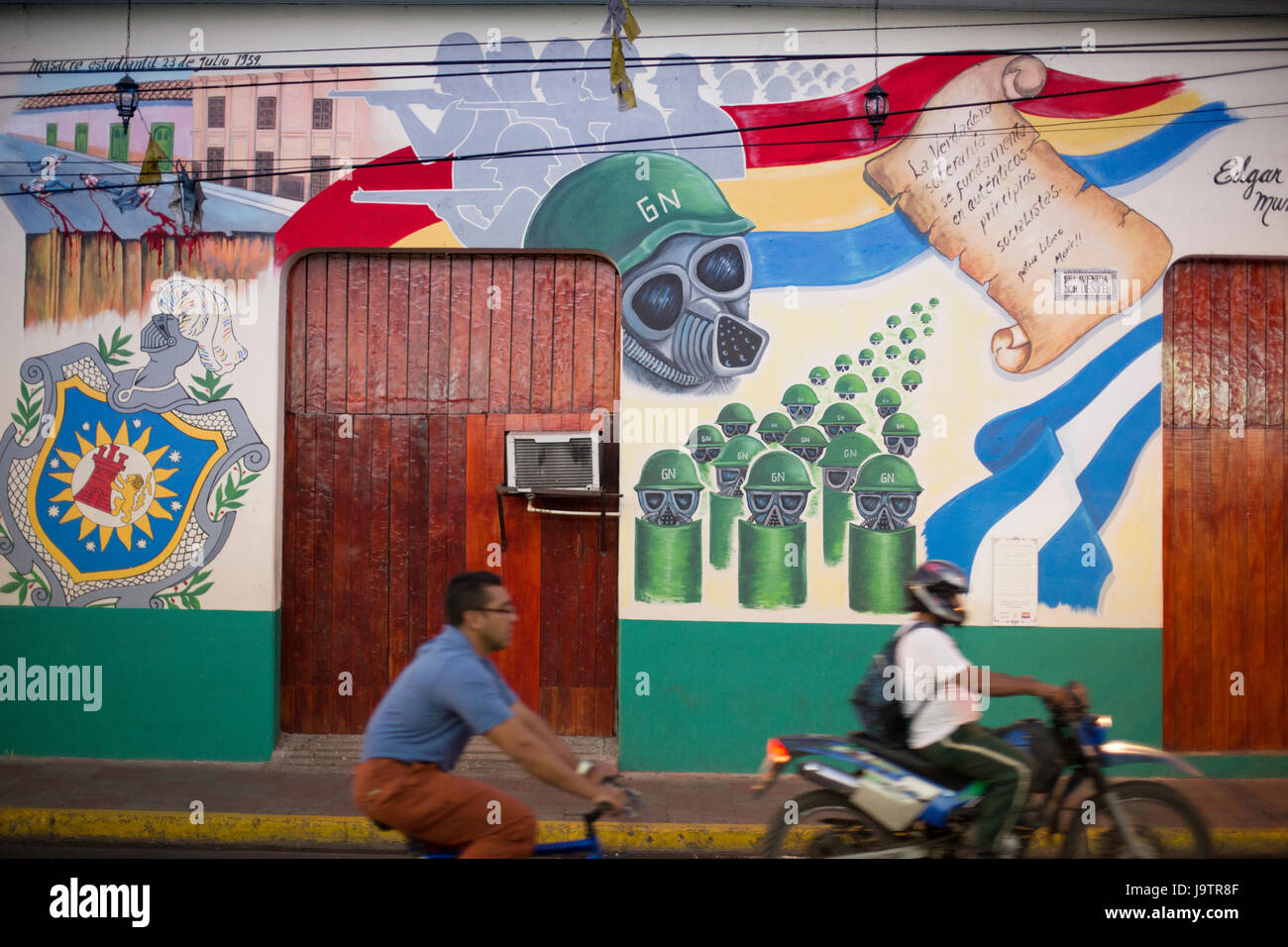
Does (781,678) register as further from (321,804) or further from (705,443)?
(321,804)

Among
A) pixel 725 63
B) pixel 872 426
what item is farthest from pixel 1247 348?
pixel 725 63

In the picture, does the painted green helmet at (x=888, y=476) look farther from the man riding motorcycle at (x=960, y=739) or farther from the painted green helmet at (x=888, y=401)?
the man riding motorcycle at (x=960, y=739)

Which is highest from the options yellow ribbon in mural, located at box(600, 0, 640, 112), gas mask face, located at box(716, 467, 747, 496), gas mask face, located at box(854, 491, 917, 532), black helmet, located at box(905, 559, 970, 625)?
yellow ribbon in mural, located at box(600, 0, 640, 112)

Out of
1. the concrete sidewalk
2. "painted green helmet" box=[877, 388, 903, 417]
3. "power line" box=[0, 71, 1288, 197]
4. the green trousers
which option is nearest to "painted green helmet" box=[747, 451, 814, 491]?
Result: "painted green helmet" box=[877, 388, 903, 417]

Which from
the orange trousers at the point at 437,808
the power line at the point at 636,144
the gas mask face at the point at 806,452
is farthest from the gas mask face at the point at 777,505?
the orange trousers at the point at 437,808

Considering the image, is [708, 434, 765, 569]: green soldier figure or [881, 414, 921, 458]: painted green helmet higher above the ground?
[881, 414, 921, 458]: painted green helmet

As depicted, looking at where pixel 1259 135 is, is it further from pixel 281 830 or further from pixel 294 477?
pixel 281 830

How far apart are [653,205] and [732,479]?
2.06 metres

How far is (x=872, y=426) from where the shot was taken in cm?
681

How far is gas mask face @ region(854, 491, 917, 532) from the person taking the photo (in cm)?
679

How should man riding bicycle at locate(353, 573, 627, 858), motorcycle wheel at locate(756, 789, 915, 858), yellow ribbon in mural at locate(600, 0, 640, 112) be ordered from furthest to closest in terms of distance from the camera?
yellow ribbon in mural at locate(600, 0, 640, 112) → motorcycle wheel at locate(756, 789, 915, 858) → man riding bicycle at locate(353, 573, 627, 858)

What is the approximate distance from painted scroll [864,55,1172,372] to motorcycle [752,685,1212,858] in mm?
3352

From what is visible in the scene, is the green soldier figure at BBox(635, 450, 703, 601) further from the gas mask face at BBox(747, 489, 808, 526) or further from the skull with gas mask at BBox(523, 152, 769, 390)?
the skull with gas mask at BBox(523, 152, 769, 390)

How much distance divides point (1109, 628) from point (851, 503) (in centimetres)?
203
